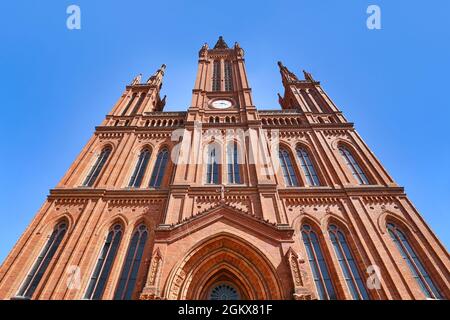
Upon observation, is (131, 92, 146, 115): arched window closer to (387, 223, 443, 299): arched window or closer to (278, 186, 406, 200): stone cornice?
(278, 186, 406, 200): stone cornice

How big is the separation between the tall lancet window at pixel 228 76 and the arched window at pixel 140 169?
42.8 feet

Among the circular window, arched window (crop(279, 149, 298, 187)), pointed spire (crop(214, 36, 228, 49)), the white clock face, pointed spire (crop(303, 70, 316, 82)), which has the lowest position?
the circular window

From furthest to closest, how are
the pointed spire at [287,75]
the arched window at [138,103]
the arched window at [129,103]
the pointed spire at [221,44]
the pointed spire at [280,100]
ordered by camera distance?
1. the pointed spire at [221,44]
2. the pointed spire at [280,100]
3. the pointed spire at [287,75]
4. the arched window at [138,103]
5. the arched window at [129,103]

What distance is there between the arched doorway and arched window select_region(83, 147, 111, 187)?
9.90 metres

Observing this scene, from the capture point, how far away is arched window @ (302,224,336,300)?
1230cm

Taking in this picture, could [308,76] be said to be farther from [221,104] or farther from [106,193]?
[106,193]

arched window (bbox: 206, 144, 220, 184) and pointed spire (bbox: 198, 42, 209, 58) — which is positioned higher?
pointed spire (bbox: 198, 42, 209, 58)

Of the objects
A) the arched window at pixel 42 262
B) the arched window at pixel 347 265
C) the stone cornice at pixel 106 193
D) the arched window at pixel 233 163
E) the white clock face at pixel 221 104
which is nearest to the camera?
the arched window at pixel 347 265

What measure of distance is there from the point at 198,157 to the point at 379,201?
12231mm

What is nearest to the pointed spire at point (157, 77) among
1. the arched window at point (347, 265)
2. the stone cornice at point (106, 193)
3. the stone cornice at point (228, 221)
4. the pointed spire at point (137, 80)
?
the pointed spire at point (137, 80)

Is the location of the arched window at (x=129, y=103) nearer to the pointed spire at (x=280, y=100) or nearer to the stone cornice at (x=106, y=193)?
the stone cornice at (x=106, y=193)

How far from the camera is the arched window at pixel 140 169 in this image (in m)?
18.0

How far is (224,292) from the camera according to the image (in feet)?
41.9

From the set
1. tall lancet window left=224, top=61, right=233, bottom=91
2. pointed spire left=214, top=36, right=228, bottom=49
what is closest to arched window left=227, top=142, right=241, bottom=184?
tall lancet window left=224, top=61, right=233, bottom=91
